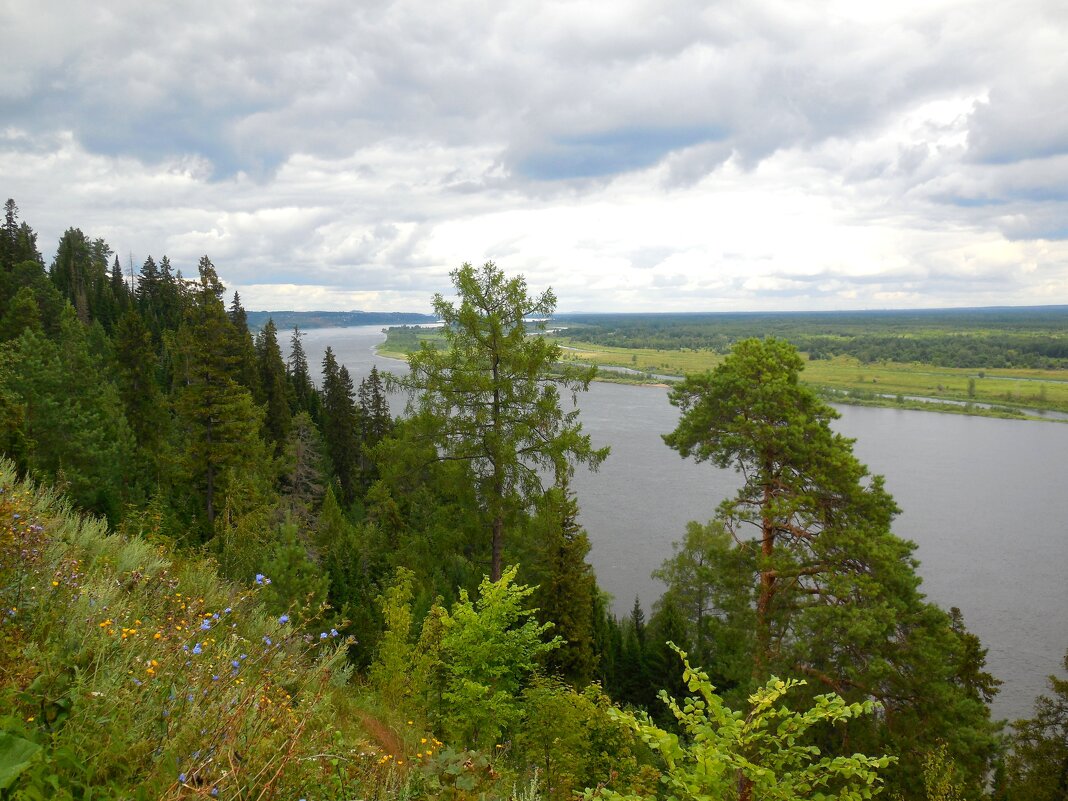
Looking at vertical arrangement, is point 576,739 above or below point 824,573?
below

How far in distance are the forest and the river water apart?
7.70 metres

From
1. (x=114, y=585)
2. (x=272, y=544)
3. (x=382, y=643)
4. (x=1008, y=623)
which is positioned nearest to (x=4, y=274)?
(x=272, y=544)

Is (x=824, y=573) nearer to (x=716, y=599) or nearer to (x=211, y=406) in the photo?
(x=716, y=599)

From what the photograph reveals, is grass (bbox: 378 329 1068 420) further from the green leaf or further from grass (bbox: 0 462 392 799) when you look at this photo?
the green leaf

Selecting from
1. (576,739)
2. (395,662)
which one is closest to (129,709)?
(576,739)

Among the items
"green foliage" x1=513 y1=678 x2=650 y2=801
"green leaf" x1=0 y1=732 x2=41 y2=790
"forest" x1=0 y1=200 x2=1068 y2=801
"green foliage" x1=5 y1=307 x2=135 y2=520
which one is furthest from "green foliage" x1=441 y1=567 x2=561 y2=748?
"green foliage" x1=5 y1=307 x2=135 y2=520

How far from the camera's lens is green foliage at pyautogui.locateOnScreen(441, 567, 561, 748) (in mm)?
8484

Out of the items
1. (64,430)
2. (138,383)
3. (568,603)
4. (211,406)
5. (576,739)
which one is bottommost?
(568,603)

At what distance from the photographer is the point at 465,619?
897 cm

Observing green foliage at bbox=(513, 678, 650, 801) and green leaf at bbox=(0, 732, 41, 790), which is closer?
green leaf at bbox=(0, 732, 41, 790)

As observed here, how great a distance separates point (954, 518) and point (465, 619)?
40612mm

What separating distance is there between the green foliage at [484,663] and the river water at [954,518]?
1334 centimetres

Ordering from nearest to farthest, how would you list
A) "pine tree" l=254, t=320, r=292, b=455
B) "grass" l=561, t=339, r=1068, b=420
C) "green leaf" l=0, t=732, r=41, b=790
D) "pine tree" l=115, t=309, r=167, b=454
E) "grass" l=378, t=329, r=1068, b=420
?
"green leaf" l=0, t=732, r=41, b=790
"pine tree" l=115, t=309, r=167, b=454
"pine tree" l=254, t=320, r=292, b=455
"grass" l=378, t=329, r=1068, b=420
"grass" l=561, t=339, r=1068, b=420

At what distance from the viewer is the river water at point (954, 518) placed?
2770 cm
